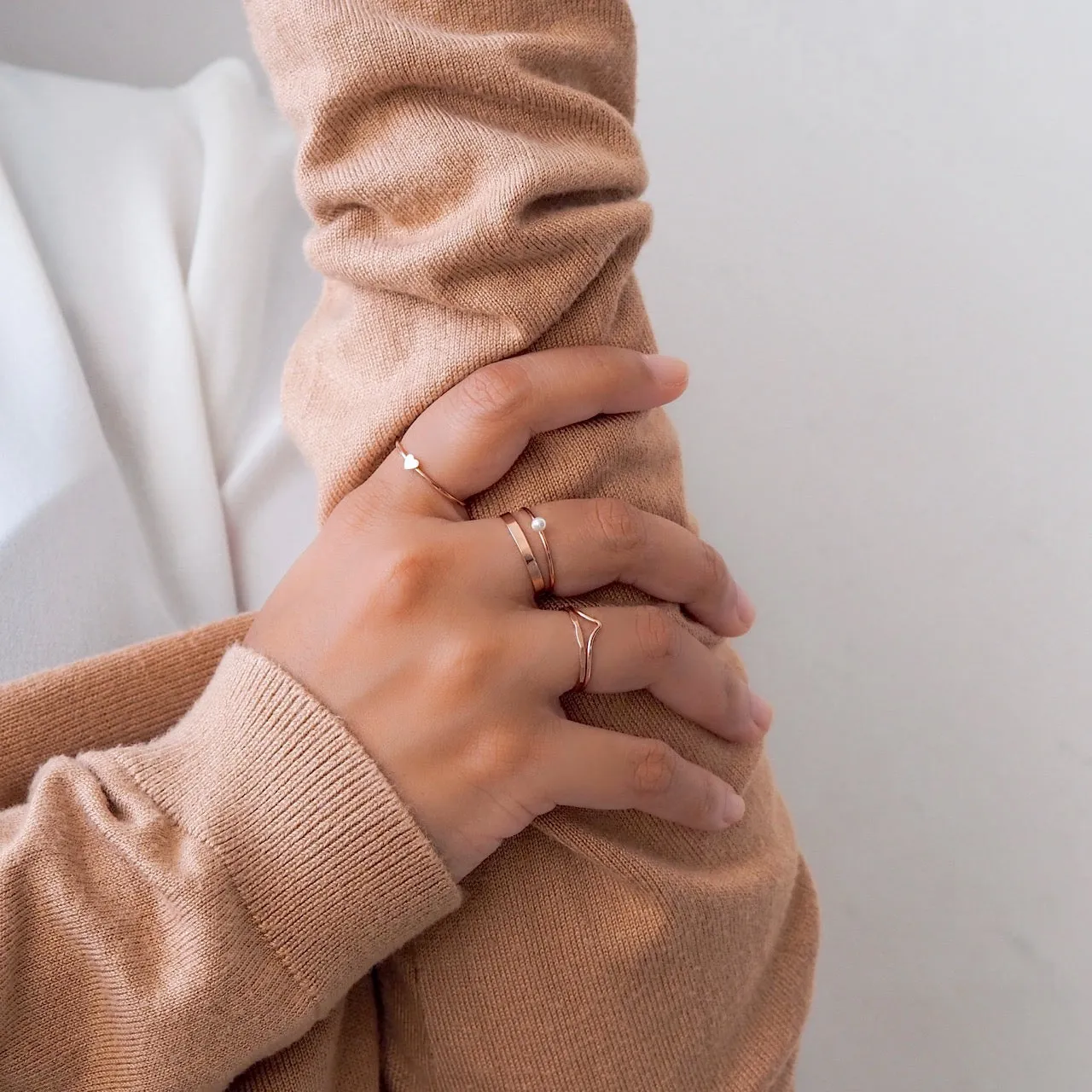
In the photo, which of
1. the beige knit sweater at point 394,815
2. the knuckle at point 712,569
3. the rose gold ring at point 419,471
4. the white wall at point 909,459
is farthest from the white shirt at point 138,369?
the white wall at point 909,459

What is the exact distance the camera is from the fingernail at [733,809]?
0.56 metres

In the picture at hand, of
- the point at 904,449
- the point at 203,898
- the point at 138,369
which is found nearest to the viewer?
the point at 203,898

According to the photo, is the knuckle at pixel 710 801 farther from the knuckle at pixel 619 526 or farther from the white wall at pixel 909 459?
the white wall at pixel 909 459

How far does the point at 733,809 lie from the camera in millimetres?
561

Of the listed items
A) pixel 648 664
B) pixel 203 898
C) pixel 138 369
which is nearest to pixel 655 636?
pixel 648 664

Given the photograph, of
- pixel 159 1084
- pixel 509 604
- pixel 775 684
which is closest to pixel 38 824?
pixel 159 1084

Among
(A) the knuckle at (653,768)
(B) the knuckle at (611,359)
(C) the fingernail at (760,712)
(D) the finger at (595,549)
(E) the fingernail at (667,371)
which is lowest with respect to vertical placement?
(C) the fingernail at (760,712)

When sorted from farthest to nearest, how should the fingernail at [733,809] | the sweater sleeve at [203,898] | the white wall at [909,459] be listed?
the white wall at [909,459] → the fingernail at [733,809] → the sweater sleeve at [203,898]

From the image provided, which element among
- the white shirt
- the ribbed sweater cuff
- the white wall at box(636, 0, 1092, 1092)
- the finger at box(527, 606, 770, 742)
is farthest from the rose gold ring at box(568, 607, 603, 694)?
the white wall at box(636, 0, 1092, 1092)

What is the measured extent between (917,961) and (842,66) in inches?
37.4

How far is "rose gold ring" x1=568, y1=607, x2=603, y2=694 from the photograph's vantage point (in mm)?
511

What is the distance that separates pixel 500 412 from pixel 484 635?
12 centimetres

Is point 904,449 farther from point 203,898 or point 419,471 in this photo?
point 203,898

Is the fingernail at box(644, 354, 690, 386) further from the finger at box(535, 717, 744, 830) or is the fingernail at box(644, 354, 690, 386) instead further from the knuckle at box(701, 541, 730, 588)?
the finger at box(535, 717, 744, 830)
